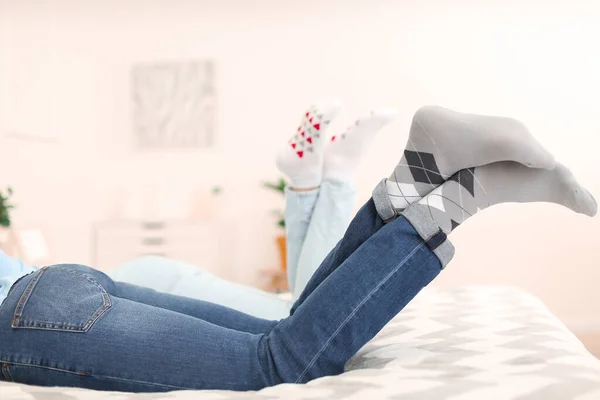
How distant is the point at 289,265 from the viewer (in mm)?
1949

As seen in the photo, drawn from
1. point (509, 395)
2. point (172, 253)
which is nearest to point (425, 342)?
point (509, 395)

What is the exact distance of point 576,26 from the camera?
4.36m

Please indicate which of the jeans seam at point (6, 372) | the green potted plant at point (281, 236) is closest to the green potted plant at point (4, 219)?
the green potted plant at point (281, 236)

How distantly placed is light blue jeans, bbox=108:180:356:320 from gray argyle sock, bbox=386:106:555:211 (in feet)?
2.17

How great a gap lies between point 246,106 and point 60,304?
3.83 metres

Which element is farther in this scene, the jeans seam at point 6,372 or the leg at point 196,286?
the leg at point 196,286

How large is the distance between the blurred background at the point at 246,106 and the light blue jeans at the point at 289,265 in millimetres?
2562

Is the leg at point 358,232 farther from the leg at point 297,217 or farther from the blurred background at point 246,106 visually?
the blurred background at point 246,106

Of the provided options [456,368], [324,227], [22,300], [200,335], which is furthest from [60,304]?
[324,227]

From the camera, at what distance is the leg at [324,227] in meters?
1.83

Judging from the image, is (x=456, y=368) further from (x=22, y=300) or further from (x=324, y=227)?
(x=324, y=227)

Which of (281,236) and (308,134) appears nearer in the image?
(308,134)

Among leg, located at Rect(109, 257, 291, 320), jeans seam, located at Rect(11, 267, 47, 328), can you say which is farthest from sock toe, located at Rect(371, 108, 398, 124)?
jeans seam, located at Rect(11, 267, 47, 328)

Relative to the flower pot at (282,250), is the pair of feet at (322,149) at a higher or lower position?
higher
